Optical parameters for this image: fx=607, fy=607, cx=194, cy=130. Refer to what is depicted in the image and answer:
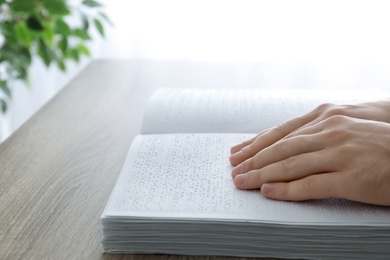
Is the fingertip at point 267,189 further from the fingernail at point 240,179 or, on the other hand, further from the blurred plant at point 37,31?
the blurred plant at point 37,31

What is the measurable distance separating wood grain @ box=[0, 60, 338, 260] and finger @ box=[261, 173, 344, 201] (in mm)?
119

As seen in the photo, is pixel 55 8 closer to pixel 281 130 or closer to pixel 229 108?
pixel 229 108

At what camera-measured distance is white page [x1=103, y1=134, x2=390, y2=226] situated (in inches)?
25.4

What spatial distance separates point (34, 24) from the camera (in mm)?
1619

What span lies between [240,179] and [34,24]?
3.51ft

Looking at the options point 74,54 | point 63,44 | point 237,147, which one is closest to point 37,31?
point 63,44

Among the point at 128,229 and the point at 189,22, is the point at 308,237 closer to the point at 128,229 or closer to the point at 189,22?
the point at 128,229

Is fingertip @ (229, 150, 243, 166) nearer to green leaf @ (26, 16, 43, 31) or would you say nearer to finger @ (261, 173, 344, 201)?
finger @ (261, 173, 344, 201)

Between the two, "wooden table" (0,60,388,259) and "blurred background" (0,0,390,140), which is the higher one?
"wooden table" (0,60,388,259)

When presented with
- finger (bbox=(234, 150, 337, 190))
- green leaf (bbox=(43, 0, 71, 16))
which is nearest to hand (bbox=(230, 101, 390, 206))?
finger (bbox=(234, 150, 337, 190))

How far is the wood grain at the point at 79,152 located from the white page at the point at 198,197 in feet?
0.17

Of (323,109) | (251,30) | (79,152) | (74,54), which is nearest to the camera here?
(323,109)

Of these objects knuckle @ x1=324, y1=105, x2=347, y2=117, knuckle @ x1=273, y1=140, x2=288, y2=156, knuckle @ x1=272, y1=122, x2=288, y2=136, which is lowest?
knuckle @ x1=272, y1=122, x2=288, y2=136

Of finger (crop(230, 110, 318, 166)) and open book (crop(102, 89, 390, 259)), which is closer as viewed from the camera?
open book (crop(102, 89, 390, 259))
